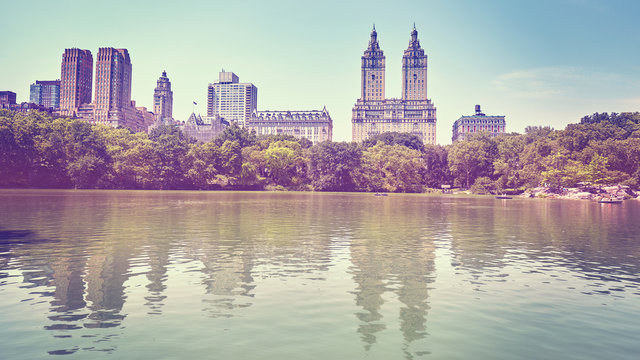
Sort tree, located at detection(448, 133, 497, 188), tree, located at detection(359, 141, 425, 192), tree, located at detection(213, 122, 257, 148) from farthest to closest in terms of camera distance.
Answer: tree, located at detection(213, 122, 257, 148)
tree, located at detection(448, 133, 497, 188)
tree, located at detection(359, 141, 425, 192)

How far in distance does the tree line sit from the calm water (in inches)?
3156

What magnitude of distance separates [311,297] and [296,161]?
375 ft

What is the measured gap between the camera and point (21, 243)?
68.3 feet

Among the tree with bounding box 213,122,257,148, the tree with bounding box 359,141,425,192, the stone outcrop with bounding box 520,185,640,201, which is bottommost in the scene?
the stone outcrop with bounding box 520,185,640,201

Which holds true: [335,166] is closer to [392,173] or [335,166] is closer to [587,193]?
[392,173]

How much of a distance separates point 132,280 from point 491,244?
61.3 feet

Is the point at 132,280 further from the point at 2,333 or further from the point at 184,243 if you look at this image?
the point at 184,243

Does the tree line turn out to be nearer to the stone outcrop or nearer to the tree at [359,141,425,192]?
the tree at [359,141,425,192]

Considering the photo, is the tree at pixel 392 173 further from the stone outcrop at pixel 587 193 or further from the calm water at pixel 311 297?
the calm water at pixel 311 297

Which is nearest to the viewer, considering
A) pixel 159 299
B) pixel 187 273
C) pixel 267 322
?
pixel 267 322

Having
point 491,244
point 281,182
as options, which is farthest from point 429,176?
point 491,244

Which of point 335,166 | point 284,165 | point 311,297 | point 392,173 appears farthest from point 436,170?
point 311,297

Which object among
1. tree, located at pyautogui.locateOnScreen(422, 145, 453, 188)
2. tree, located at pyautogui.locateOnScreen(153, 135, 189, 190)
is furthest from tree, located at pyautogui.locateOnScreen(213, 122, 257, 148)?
tree, located at pyautogui.locateOnScreen(422, 145, 453, 188)

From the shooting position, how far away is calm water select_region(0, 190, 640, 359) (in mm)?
8922
